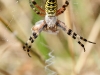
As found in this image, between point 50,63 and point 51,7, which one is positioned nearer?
point 51,7

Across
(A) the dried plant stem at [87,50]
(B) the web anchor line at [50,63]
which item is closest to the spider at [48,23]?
(A) the dried plant stem at [87,50]

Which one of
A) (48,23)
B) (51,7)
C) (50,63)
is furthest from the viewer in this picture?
(50,63)

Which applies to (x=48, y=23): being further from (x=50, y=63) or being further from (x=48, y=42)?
(x=50, y=63)

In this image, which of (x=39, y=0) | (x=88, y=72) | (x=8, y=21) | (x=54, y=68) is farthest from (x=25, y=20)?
(x=88, y=72)

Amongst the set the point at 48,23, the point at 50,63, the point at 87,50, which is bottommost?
the point at 50,63

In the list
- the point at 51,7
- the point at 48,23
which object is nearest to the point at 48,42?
the point at 48,23

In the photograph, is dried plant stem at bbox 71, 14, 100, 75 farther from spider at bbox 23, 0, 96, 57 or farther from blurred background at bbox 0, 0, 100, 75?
spider at bbox 23, 0, 96, 57

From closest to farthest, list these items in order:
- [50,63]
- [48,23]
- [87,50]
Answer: [48,23]
[87,50]
[50,63]

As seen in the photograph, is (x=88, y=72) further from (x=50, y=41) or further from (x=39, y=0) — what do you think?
(x=39, y=0)
